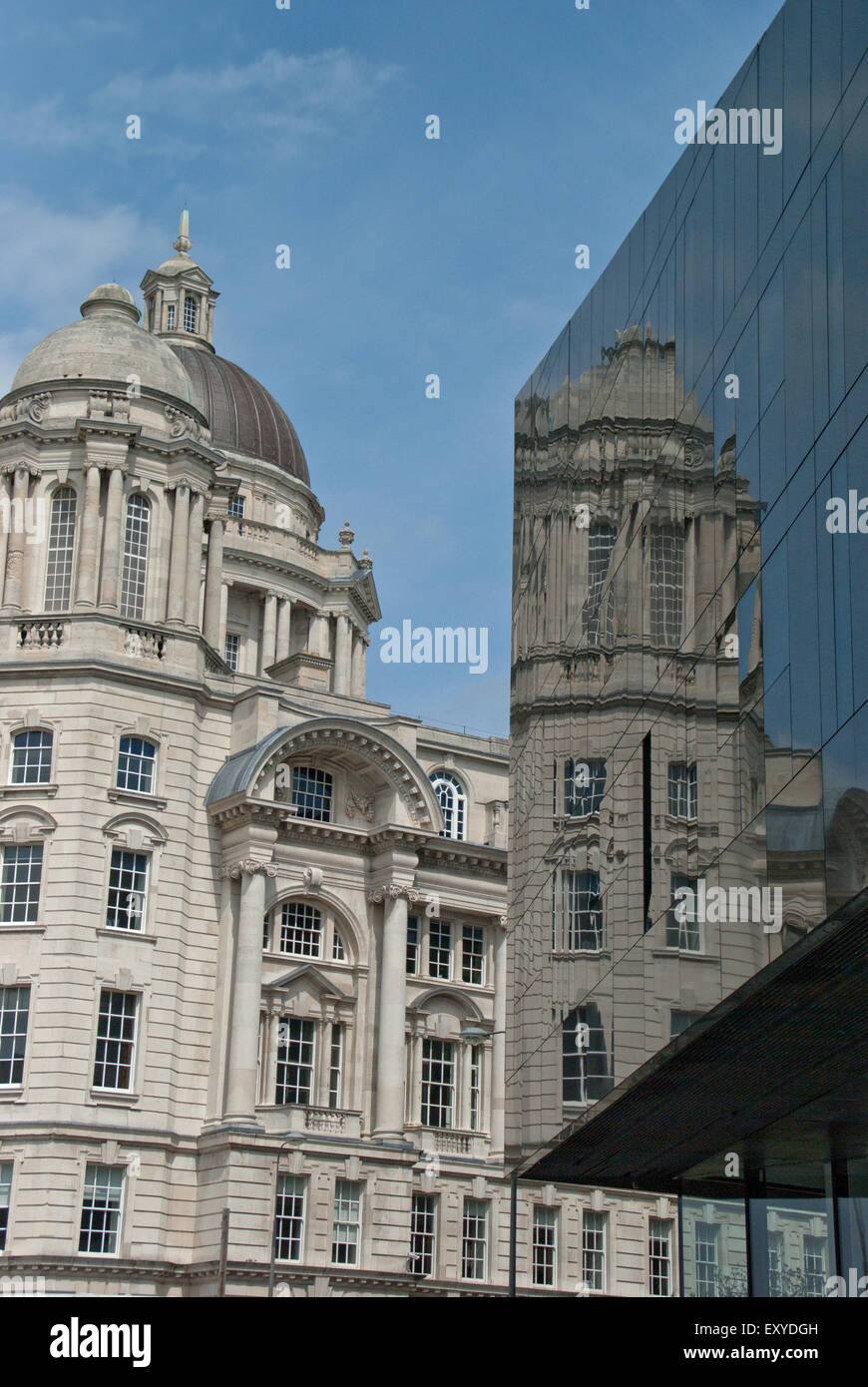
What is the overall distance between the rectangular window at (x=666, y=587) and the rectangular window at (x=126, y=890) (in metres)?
35.2

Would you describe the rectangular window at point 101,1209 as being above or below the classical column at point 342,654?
below

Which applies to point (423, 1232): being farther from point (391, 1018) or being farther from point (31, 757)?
point (31, 757)

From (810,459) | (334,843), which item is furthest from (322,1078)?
(810,459)

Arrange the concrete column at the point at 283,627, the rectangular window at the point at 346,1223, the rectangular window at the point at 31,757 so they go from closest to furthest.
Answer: the rectangular window at the point at 346,1223
the rectangular window at the point at 31,757
the concrete column at the point at 283,627

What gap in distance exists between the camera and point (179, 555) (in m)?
70.4

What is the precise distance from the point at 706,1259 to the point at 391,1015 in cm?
3092

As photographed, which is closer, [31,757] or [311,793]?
[31,757]

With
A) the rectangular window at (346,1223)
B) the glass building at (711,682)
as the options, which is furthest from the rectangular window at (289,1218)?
the glass building at (711,682)

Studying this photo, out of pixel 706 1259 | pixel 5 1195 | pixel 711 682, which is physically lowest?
pixel 706 1259

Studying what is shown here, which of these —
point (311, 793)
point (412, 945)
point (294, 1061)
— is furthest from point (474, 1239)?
point (311, 793)

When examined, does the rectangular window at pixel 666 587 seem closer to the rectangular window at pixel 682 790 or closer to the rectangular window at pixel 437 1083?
the rectangular window at pixel 682 790

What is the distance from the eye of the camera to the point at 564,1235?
71.9 metres

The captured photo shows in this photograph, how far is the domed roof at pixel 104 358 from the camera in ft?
239

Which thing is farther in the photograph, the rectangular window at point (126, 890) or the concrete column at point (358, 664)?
the concrete column at point (358, 664)
